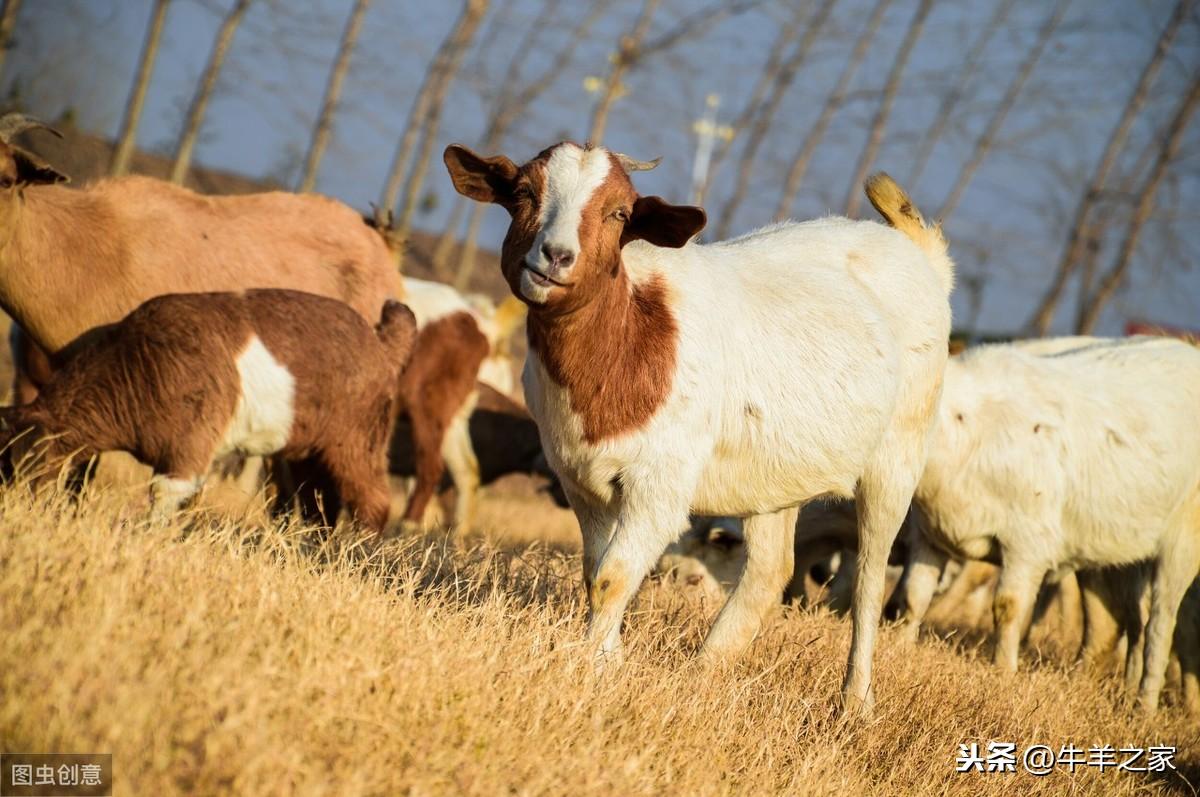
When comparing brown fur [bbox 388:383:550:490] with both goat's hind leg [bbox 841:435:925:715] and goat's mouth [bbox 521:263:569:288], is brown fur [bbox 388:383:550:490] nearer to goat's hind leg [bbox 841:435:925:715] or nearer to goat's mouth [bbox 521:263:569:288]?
goat's hind leg [bbox 841:435:925:715]

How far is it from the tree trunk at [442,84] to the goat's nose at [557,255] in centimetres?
1391

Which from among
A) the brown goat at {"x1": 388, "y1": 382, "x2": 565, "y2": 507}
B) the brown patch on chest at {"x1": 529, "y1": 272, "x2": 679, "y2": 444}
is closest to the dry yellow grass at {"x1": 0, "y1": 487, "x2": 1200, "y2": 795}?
the brown patch on chest at {"x1": 529, "y1": 272, "x2": 679, "y2": 444}

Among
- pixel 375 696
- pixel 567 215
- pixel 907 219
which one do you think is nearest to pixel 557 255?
pixel 567 215

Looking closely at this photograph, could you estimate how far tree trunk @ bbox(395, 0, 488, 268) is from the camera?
722 inches

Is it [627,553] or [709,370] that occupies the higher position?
[709,370]

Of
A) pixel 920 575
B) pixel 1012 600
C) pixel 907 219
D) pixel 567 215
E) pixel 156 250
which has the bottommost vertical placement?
pixel 920 575

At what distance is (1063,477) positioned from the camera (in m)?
8.20

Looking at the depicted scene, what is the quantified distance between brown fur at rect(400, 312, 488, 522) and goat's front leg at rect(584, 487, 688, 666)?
7.07 meters

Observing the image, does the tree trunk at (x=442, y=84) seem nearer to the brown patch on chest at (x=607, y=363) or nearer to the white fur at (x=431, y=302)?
the white fur at (x=431, y=302)

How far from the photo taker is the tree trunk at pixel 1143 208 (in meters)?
20.4

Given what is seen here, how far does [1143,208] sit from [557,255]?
19080 millimetres

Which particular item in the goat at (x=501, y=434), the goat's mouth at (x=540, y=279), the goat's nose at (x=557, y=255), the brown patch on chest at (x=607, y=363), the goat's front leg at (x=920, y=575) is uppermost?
the goat's nose at (x=557, y=255)

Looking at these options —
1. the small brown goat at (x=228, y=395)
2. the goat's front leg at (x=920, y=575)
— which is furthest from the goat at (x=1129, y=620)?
the small brown goat at (x=228, y=395)

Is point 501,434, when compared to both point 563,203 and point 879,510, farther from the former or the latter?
point 563,203
